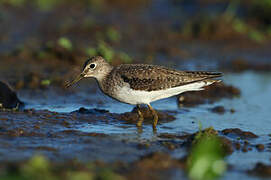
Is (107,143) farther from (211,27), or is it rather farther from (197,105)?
(211,27)

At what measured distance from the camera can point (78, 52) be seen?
45.8ft

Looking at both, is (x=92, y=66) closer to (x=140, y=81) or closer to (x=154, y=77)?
(x=140, y=81)

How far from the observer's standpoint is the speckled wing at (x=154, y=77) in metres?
9.29

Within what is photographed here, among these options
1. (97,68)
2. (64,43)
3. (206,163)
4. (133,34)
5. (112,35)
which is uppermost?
(133,34)

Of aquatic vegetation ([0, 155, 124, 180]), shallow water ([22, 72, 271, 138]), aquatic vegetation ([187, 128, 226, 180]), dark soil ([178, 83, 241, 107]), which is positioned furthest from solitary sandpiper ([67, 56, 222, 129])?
aquatic vegetation ([0, 155, 124, 180])

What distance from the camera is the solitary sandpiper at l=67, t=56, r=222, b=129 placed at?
9234 millimetres

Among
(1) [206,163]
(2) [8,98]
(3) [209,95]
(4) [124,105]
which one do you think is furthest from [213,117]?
(2) [8,98]

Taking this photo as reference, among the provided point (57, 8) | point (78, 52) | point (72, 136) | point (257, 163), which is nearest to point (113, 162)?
point (72, 136)

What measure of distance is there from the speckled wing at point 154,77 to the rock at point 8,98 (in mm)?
2546

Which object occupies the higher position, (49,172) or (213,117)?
(213,117)

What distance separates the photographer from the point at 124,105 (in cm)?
1143

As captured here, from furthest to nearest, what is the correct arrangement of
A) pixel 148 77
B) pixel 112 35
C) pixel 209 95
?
1. pixel 112 35
2. pixel 209 95
3. pixel 148 77

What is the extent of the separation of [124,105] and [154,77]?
86.6 inches

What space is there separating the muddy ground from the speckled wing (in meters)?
0.88
